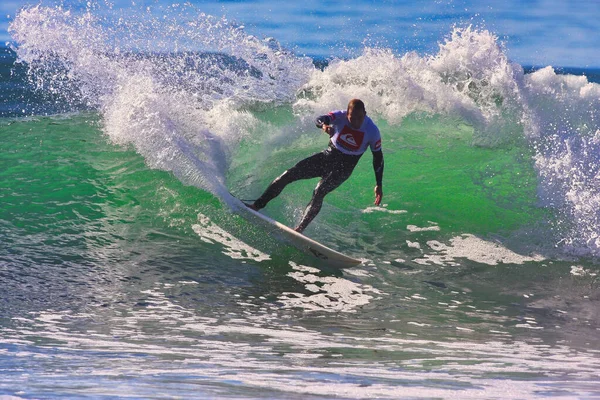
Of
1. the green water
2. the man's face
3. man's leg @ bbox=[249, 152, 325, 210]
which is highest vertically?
the man's face

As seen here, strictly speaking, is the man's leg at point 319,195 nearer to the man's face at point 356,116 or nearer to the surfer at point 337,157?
the surfer at point 337,157

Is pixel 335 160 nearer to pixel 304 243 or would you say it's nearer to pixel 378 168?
pixel 378 168

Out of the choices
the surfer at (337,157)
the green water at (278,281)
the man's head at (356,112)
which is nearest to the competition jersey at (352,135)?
the surfer at (337,157)

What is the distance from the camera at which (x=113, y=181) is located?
8.94 meters

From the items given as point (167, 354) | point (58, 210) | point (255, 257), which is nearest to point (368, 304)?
point (255, 257)

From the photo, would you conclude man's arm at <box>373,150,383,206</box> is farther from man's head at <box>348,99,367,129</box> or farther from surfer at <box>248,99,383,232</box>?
man's head at <box>348,99,367,129</box>

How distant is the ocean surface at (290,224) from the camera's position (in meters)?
4.17

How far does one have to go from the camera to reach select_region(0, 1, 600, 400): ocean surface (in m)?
4.17

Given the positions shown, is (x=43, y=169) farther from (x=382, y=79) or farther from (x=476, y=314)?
(x=476, y=314)

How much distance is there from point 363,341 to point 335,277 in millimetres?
1880

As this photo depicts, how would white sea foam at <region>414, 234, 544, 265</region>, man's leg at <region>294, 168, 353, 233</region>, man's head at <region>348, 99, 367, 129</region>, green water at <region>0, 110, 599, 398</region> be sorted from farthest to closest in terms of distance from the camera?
white sea foam at <region>414, 234, 544, 265</region>, man's leg at <region>294, 168, 353, 233</region>, man's head at <region>348, 99, 367, 129</region>, green water at <region>0, 110, 599, 398</region>

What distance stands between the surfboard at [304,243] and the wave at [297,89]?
1820mm

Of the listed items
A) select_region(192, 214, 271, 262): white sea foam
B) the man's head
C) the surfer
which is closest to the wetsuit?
the surfer

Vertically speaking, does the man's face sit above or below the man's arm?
above
